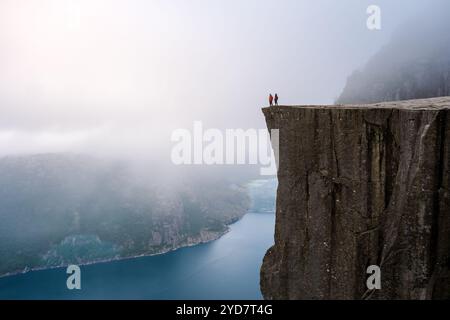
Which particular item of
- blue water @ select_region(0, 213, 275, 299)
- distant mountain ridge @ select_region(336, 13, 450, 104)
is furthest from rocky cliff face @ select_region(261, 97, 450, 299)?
Result: distant mountain ridge @ select_region(336, 13, 450, 104)

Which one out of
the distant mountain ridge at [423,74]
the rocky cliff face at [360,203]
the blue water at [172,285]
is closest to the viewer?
the rocky cliff face at [360,203]

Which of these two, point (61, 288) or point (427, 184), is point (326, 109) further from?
point (61, 288)

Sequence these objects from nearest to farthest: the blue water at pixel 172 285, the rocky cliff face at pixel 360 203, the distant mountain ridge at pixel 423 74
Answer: the rocky cliff face at pixel 360 203
the blue water at pixel 172 285
the distant mountain ridge at pixel 423 74

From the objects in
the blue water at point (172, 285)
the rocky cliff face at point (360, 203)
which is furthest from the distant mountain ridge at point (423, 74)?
the rocky cliff face at point (360, 203)

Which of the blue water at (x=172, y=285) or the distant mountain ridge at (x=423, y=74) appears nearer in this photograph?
the blue water at (x=172, y=285)

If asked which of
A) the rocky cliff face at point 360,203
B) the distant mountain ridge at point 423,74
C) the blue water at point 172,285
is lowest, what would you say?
the blue water at point 172,285

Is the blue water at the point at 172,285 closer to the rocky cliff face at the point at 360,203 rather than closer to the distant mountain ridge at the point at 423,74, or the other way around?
the distant mountain ridge at the point at 423,74

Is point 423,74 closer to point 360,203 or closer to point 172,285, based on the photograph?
point 172,285

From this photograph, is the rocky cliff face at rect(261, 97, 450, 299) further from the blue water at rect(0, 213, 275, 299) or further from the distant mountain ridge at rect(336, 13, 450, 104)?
the distant mountain ridge at rect(336, 13, 450, 104)

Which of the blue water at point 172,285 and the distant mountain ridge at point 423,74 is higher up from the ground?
the distant mountain ridge at point 423,74

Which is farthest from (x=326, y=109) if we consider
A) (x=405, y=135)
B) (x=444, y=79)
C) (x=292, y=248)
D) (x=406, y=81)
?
(x=406, y=81)
